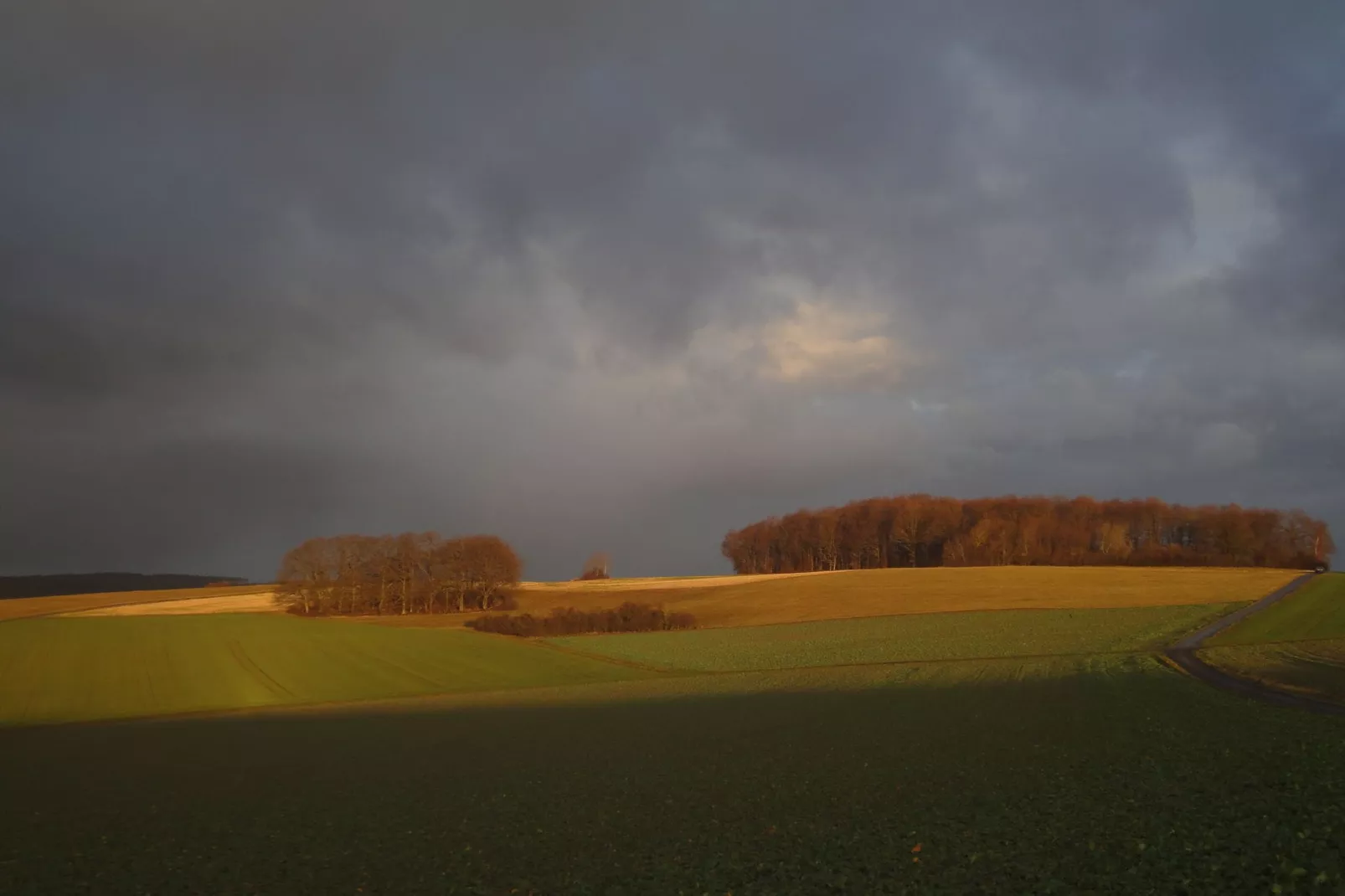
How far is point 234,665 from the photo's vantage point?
1971 inches

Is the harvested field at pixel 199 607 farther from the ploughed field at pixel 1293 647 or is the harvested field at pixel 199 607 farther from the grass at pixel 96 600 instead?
the ploughed field at pixel 1293 647

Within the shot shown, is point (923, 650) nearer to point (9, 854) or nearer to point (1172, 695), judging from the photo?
point (1172, 695)

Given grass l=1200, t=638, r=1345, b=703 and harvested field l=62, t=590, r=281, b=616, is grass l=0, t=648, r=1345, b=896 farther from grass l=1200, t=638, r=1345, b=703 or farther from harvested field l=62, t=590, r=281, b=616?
harvested field l=62, t=590, r=281, b=616

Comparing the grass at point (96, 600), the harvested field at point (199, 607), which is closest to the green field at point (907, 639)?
the harvested field at point (199, 607)

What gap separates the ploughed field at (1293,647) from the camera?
30.4m

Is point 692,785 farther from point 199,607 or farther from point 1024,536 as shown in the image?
point 1024,536

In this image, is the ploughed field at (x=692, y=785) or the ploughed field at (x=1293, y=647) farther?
the ploughed field at (x=1293, y=647)

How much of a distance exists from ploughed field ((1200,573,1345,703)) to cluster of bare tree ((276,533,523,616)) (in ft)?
253

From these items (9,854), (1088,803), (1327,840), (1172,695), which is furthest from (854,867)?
(1172,695)

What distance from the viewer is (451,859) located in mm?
13414

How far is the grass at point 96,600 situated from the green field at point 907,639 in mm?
64070

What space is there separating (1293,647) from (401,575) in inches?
3513

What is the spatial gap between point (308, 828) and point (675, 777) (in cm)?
818

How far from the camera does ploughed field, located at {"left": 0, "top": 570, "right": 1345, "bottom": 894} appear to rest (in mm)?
11688
